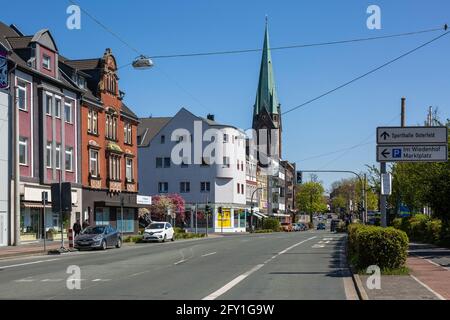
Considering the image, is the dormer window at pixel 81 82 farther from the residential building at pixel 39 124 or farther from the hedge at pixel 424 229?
the hedge at pixel 424 229

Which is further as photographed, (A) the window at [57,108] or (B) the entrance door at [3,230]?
(A) the window at [57,108]

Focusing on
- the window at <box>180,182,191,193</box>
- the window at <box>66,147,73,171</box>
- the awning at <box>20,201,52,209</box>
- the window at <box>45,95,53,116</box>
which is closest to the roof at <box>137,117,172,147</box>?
the window at <box>180,182,191,193</box>

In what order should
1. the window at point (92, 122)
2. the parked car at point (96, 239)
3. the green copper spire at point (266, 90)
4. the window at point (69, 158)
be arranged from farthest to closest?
the green copper spire at point (266, 90)
the window at point (92, 122)
the window at point (69, 158)
the parked car at point (96, 239)

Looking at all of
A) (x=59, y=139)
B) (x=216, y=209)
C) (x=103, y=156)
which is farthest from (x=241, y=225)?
(x=59, y=139)

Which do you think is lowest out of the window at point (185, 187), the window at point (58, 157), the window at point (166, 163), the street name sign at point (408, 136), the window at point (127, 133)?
the window at point (185, 187)

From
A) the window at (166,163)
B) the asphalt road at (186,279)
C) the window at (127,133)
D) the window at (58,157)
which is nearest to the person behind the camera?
the asphalt road at (186,279)

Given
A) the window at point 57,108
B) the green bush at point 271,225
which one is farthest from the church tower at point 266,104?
the window at point 57,108

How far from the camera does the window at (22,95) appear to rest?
4053cm

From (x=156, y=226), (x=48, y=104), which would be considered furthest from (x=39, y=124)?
(x=156, y=226)

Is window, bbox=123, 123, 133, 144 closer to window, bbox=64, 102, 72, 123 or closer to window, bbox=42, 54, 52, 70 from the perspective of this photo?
window, bbox=64, 102, 72, 123

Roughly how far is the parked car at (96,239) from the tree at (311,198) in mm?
121231

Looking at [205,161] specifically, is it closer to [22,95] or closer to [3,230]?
[22,95]

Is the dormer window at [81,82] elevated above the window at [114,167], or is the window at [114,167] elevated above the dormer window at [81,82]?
the dormer window at [81,82]

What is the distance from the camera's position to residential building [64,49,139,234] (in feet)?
165
